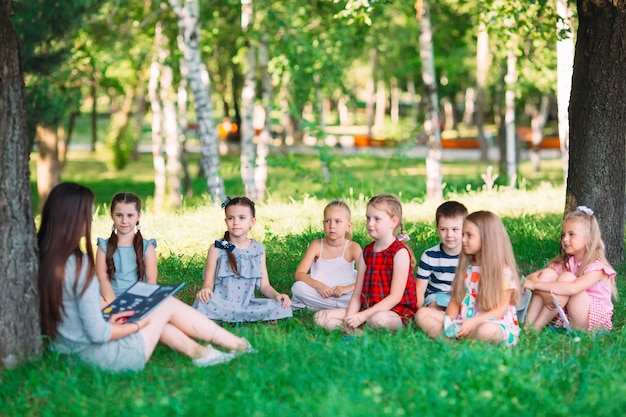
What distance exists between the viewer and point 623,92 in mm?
8312

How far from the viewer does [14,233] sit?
5121mm

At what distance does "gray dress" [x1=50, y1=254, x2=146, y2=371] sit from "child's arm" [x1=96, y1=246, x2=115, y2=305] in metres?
1.20

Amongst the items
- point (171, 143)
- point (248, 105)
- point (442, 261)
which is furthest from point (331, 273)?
point (171, 143)

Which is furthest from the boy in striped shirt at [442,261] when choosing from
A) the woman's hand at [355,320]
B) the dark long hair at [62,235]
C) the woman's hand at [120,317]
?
the dark long hair at [62,235]

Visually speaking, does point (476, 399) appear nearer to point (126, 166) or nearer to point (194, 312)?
point (194, 312)

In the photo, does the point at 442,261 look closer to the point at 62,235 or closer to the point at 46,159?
the point at 62,235

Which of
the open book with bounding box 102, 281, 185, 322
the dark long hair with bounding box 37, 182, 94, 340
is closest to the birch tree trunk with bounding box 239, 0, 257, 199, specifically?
the open book with bounding box 102, 281, 185, 322

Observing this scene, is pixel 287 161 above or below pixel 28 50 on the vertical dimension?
below

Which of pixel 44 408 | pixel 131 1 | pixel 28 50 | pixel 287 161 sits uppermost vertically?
pixel 131 1

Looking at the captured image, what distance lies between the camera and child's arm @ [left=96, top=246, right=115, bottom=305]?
256 inches

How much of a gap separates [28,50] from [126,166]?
18.6 meters

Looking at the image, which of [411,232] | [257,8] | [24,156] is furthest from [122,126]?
[24,156]

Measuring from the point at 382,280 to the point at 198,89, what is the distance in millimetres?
9018

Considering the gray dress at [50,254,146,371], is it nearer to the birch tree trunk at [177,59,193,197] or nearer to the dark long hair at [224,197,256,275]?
the dark long hair at [224,197,256,275]
